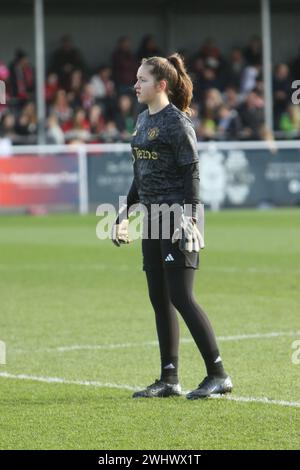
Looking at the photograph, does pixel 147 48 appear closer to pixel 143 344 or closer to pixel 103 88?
pixel 103 88

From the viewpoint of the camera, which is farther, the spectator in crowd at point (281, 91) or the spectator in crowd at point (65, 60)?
the spectator in crowd at point (281, 91)

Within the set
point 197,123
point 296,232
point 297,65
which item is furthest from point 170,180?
point 297,65

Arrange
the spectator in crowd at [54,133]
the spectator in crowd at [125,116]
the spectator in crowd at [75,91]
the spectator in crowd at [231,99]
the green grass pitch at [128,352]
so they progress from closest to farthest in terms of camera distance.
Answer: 1. the green grass pitch at [128,352]
2. the spectator in crowd at [54,133]
3. the spectator in crowd at [125,116]
4. the spectator in crowd at [75,91]
5. the spectator in crowd at [231,99]

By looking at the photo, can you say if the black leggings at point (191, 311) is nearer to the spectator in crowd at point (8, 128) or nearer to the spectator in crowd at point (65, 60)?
the spectator in crowd at point (8, 128)

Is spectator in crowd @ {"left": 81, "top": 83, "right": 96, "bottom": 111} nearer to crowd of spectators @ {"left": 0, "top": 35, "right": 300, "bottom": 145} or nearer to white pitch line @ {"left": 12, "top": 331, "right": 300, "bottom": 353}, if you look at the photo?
crowd of spectators @ {"left": 0, "top": 35, "right": 300, "bottom": 145}

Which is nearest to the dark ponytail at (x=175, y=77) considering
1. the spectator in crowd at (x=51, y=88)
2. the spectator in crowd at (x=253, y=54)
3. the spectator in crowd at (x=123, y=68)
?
the spectator in crowd at (x=51, y=88)

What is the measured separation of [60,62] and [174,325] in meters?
25.3

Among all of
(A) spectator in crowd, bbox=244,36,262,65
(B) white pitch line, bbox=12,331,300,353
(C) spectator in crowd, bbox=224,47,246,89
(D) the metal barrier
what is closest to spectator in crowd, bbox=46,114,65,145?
A: (D) the metal barrier

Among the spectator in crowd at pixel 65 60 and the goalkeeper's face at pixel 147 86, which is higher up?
the spectator in crowd at pixel 65 60

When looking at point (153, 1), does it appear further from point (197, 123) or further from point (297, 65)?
point (197, 123)

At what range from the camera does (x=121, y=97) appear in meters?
30.6

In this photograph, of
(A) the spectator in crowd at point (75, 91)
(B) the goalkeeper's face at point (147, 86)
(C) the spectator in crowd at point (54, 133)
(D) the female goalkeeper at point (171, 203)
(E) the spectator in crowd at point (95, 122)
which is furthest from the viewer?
(A) the spectator in crowd at point (75, 91)

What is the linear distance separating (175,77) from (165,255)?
1108 millimetres

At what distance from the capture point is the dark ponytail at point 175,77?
757cm
